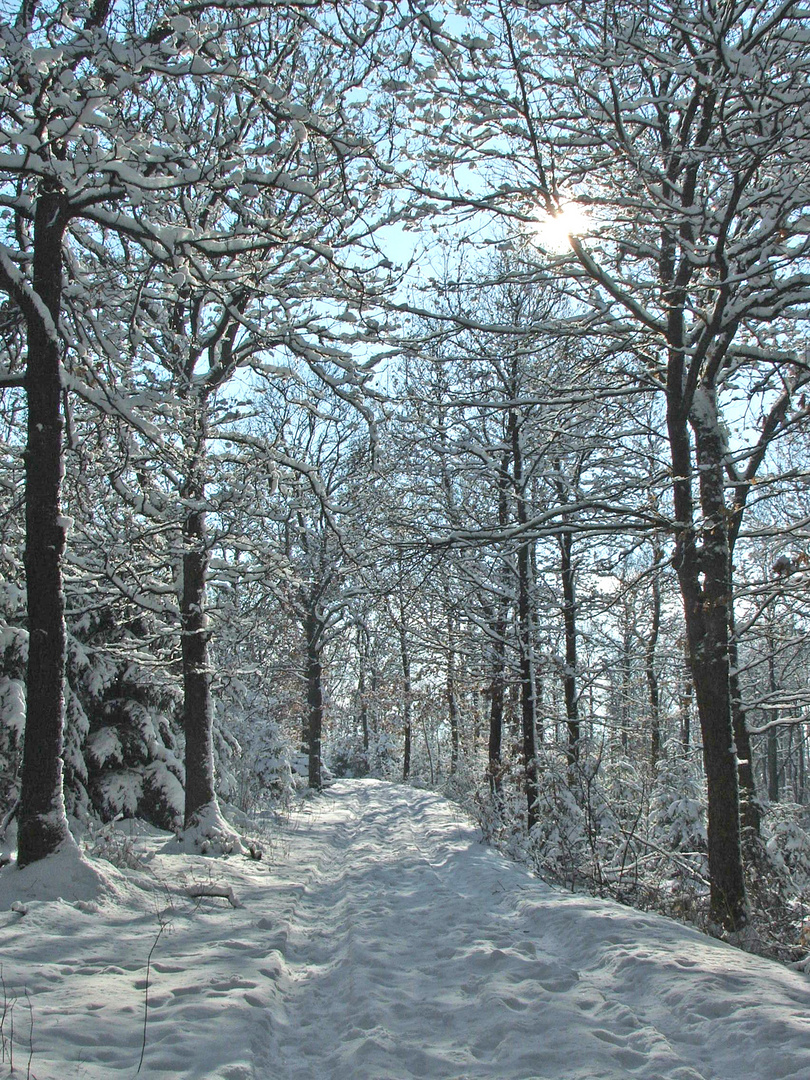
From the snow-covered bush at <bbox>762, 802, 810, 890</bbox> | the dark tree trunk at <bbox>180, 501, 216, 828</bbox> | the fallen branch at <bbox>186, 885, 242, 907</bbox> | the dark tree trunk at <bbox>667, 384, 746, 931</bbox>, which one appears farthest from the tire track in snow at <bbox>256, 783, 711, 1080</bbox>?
the snow-covered bush at <bbox>762, 802, 810, 890</bbox>

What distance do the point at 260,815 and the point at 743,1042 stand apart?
442 inches

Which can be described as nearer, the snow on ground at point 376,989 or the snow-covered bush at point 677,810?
the snow on ground at point 376,989

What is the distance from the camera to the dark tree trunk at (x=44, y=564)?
5.39m

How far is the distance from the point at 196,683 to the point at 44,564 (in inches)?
157

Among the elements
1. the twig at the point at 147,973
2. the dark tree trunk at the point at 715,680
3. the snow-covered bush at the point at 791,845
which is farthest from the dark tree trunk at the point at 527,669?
the twig at the point at 147,973

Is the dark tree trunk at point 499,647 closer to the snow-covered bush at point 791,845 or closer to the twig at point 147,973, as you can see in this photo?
the snow-covered bush at point 791,845

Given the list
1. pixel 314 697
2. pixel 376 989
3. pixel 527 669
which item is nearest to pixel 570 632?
pixel 527 669

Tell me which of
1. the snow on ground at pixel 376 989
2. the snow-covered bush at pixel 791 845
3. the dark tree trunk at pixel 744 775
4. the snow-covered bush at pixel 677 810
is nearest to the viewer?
the snow on ground at pixel 376 989

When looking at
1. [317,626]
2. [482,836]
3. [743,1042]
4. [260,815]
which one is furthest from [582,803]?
[317,626]

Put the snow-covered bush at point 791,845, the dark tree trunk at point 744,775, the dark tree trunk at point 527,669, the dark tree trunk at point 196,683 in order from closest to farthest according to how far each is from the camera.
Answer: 1. the dark tree trunk at point 744,775
2. the dark tree trunk at point 196,683
3. the snow-covered bush at point 791,845
4. the dark tree trunk at point 527,669

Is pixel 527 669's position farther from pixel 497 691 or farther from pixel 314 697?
pixel 314 697

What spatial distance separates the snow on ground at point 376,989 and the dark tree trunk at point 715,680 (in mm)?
1137

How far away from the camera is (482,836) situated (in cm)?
1089

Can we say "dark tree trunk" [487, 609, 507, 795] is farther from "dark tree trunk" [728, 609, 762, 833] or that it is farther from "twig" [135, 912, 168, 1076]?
"twig" [135, 912, 168, 1076]
